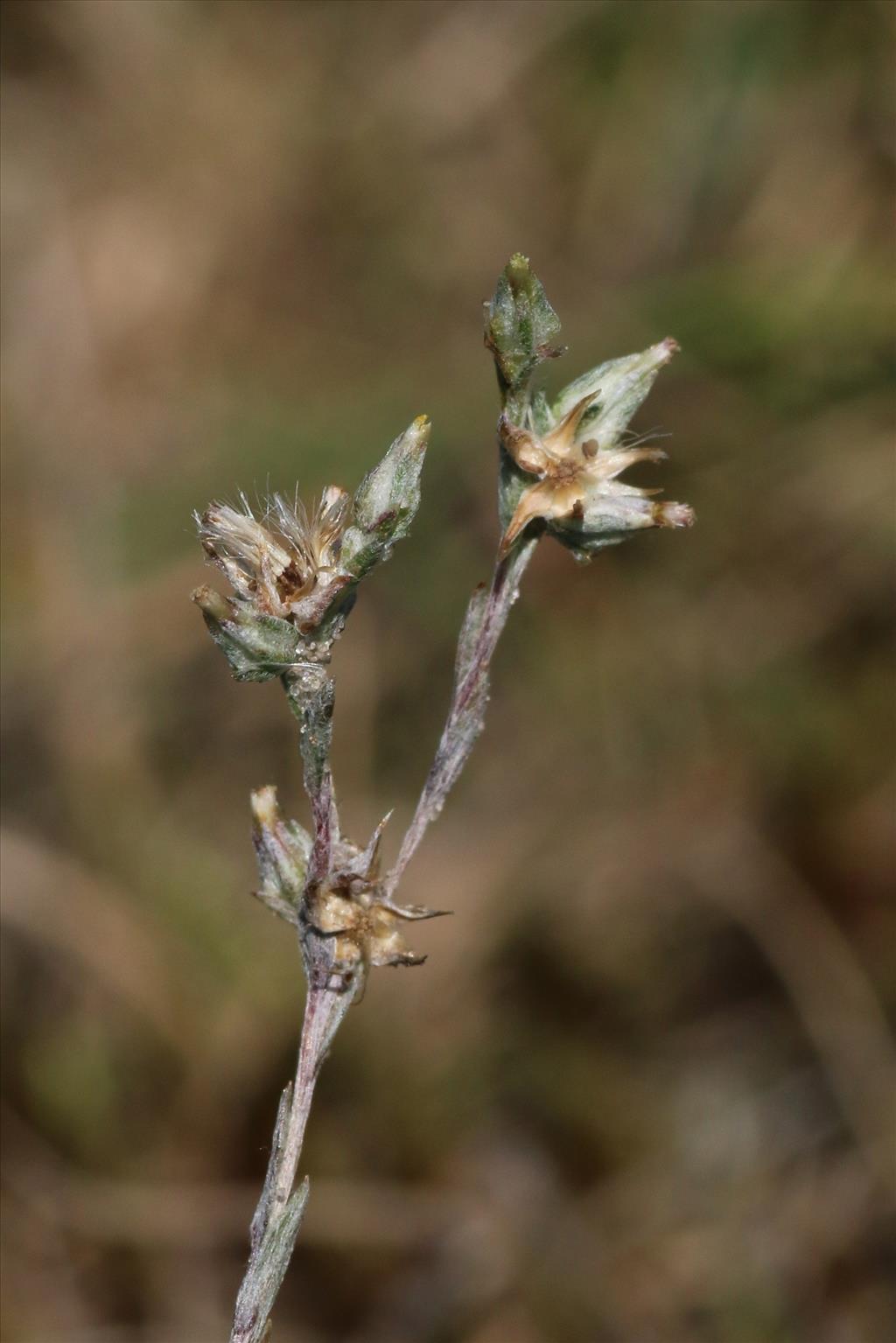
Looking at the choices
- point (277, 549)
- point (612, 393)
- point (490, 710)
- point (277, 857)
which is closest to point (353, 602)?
point (277, 549)

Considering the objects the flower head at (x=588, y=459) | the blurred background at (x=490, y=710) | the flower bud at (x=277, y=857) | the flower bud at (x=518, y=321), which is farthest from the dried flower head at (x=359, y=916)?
the blurred background at (x=490, y=710)

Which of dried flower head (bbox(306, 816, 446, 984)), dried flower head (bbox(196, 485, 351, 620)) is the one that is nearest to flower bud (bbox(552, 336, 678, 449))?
dried flower head (bbox(196, 485, 351, 620))

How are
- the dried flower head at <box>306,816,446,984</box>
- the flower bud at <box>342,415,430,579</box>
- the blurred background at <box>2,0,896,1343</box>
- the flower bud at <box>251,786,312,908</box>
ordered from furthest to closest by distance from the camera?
the blurred background at <box>2,0,896,1343</box> → the flower bud at <box>251,786,312,908</box> → the dried flower head at <box>306,816,446,984</box> → the flower bud at <box>342,415,430,579</box>

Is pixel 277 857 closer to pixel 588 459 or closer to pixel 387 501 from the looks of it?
pixel 387 501

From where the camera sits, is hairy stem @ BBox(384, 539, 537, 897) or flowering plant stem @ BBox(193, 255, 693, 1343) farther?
hairy stem @ BBox(384, 539, 537, 897)

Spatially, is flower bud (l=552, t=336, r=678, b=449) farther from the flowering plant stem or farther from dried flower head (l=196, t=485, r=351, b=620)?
dried flower head (l=196, t=485, r=351, b=620)

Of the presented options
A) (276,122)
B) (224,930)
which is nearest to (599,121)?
(276,122)

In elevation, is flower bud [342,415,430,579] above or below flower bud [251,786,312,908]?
above
